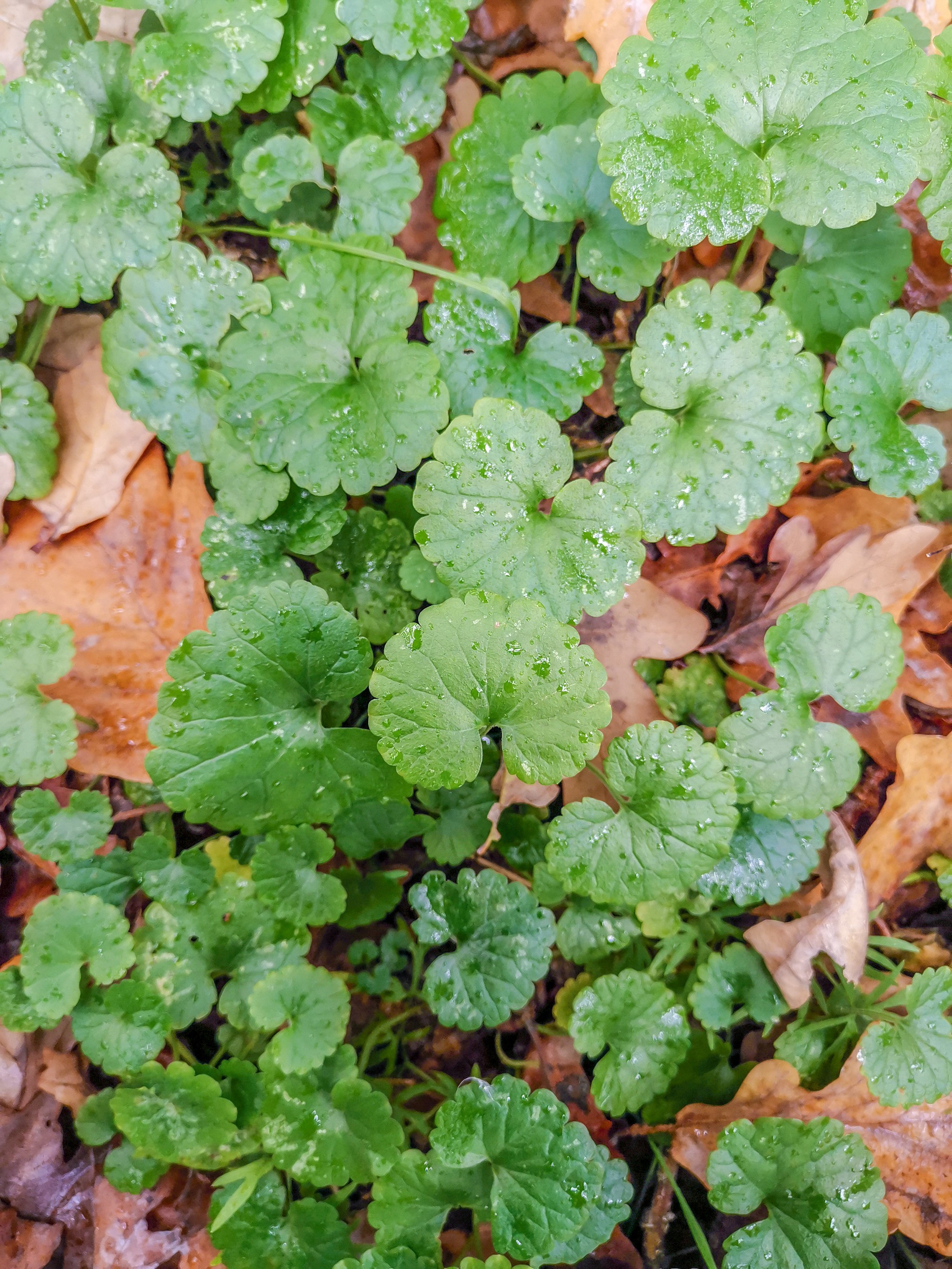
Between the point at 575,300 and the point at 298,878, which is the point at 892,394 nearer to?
the point at 575,300

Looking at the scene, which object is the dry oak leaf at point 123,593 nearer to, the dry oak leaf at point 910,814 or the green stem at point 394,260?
the green stem at point 394,260

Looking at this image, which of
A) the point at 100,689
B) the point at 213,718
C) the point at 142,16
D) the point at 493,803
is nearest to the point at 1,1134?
the point at 100,689

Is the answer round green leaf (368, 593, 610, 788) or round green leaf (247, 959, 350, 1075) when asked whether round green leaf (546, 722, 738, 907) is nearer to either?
round green leaf (368, 593, 610, 788)

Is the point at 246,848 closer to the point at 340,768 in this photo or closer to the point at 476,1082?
the point at 340,768

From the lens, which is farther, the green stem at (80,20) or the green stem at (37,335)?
the green stem at (37,335)

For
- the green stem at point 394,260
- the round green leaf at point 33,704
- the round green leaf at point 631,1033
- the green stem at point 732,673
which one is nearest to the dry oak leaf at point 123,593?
the round green leaf at point 33,704

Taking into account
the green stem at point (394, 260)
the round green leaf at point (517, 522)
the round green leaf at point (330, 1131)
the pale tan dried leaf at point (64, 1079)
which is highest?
the green stem at point (394, 260)

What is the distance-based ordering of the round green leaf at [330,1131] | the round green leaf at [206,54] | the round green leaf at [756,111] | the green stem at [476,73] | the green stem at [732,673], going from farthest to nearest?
1. the green stem at [476,73]
2. the green stem at [732,673]
3. the round green leaf at [206,54]
4. the round green leaf at [330,1131]
5. the round green leaf at [756,111]
